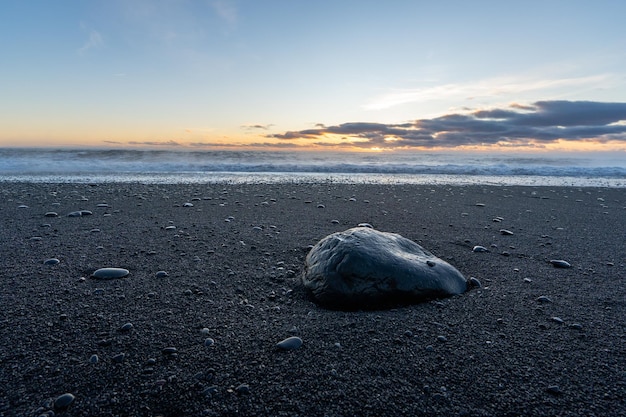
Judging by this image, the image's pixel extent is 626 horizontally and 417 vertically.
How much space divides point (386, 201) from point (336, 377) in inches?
246

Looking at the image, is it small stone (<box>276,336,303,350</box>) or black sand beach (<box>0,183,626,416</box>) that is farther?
small stone (<box>276,336,303,350</box>)

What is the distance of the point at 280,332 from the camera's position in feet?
7.34

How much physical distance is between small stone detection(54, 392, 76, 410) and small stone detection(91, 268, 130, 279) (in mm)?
1592

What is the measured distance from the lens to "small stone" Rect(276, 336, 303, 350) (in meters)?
2.05

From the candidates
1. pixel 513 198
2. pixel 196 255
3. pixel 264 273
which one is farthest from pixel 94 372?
pixel 513 198

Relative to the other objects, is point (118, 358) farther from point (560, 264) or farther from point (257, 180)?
point (257, 180)

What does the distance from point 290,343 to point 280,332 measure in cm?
18

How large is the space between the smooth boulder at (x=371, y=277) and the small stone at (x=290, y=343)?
558mm

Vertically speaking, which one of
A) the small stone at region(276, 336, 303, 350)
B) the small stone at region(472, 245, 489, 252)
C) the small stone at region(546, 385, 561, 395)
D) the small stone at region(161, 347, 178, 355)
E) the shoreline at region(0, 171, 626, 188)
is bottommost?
the small stone at region(546, 385, 561, 395)

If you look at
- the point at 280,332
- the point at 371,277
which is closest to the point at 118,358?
the point at 280,332

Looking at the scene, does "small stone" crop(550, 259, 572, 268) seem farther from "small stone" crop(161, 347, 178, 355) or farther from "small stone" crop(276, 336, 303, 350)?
"small stone" crop(161, 347, 178, 355)

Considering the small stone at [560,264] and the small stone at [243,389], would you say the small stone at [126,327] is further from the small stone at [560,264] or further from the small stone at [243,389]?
the small stone at [560,264]

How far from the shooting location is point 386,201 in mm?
7789

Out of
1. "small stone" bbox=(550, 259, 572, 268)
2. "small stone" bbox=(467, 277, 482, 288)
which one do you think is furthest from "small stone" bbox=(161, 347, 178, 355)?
"small stone" bbox=(550, 259, 572, 268)
